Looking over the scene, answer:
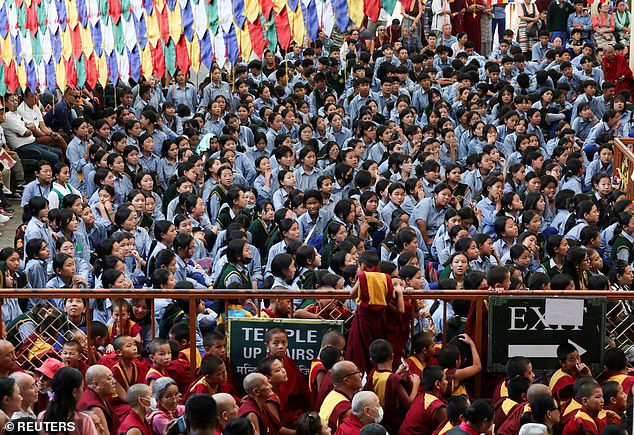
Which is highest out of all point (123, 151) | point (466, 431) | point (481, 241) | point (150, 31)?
point (150, 31)

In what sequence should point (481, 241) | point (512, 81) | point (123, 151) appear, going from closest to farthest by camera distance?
point (481, 241)
point (123, 151)
point (512, 81)

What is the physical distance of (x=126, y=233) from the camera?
35.6 ft

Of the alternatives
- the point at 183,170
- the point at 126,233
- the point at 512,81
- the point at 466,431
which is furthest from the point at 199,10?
the point at 512,81

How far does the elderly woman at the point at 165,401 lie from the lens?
7.43 m

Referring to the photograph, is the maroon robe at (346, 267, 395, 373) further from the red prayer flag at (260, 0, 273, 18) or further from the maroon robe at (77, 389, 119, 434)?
the red prayer flag at (260, 0, 273, 18)

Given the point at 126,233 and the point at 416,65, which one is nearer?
the point at 126,233

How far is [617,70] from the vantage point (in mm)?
19359

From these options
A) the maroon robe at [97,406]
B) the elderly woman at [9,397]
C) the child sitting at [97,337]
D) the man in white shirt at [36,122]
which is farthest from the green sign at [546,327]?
the man in white shirt at [36,122]

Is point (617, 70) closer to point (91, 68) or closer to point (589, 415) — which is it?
point (91, 68)

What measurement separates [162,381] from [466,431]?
1.92 meters

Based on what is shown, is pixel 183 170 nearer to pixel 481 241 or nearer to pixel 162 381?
pixel 481 241

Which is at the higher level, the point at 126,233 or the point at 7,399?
the point at 126,233

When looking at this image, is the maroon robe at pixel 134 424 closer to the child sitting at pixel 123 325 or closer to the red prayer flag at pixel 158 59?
the child sitting at pixel 123 325

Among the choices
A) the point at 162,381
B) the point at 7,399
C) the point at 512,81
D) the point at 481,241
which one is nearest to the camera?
the point at 7,399
